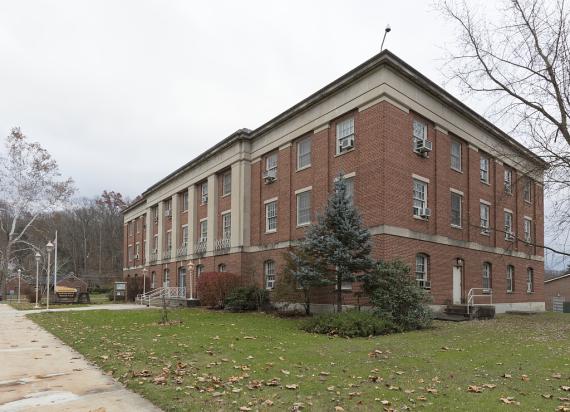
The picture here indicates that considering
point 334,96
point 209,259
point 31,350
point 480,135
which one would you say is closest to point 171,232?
point 209,259

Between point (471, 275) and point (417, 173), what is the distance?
23.1 ft

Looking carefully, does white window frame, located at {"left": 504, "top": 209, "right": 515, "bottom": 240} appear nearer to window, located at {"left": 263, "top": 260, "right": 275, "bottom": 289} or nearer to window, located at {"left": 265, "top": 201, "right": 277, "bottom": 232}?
window, located at {"left": 265, "top": 201, "right": 277, "bottom": 232}

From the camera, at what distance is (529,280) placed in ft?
104

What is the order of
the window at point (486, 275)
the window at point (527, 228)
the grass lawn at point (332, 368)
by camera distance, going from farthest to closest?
1. the window at point (527, 228)
2. the window at point (486, 275)
3. the grass lawn at point (332, 368)

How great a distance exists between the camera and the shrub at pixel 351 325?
14.8 meters

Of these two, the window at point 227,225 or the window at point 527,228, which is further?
the window at point 527,228

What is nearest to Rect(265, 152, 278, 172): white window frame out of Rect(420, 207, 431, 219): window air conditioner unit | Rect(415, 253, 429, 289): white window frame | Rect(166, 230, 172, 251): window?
Rect(420, 207, 431, 219): window air conditioner unit

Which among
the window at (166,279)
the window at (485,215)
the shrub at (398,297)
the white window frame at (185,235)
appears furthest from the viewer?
the window at (166,279)

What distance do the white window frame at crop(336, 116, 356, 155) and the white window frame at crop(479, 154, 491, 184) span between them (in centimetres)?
942

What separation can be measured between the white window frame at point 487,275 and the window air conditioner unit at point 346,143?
36.5 feet

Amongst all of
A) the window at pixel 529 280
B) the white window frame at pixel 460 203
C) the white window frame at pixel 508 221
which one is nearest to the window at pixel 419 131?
the white window frame at pixel 460 203

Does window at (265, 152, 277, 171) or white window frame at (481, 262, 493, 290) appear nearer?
white window frame at (481, 262, 493, 290)

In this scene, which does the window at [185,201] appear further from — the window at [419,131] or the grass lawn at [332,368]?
the grass lawn at [332,368]

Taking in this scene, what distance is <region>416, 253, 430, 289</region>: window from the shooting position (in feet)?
69.9
